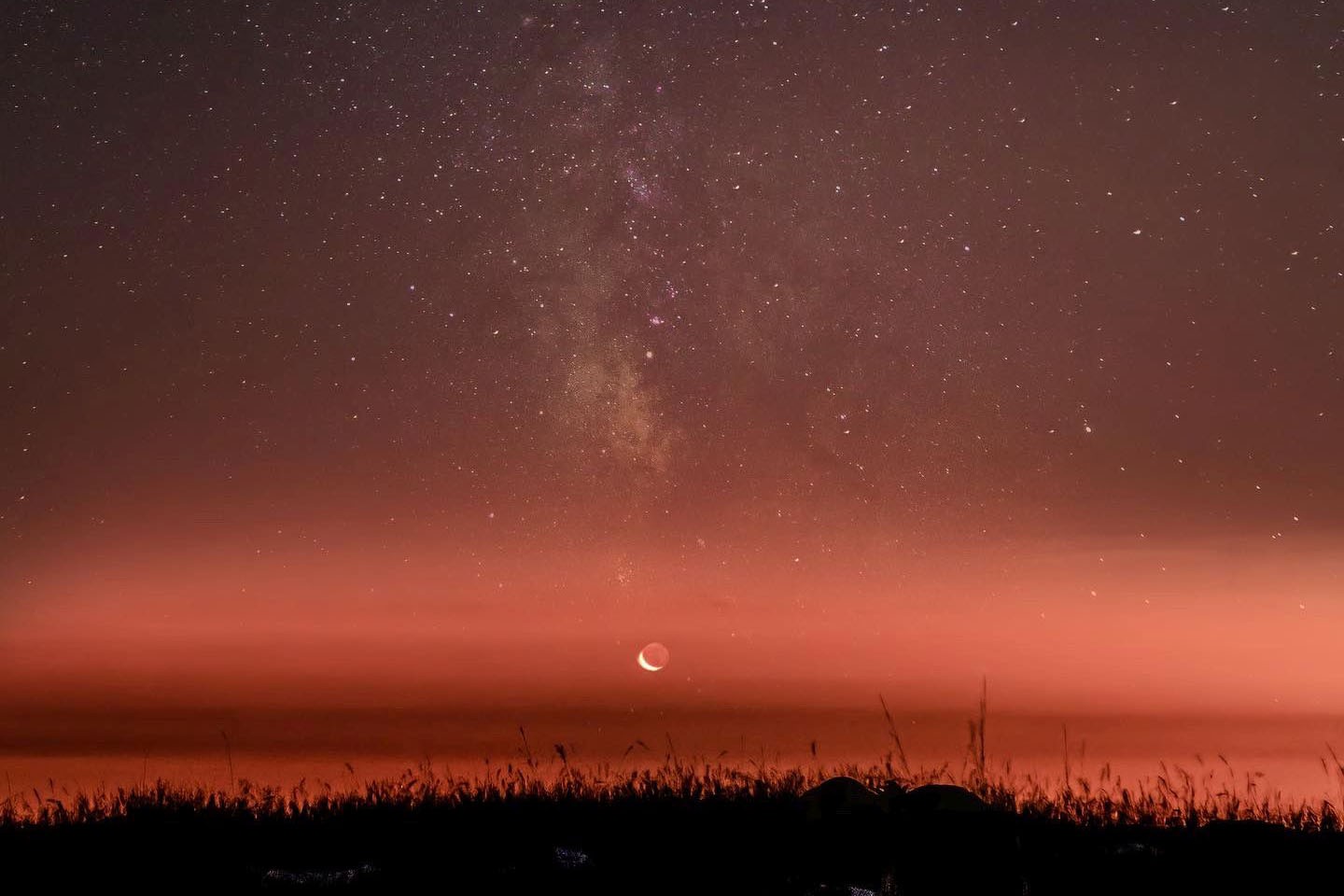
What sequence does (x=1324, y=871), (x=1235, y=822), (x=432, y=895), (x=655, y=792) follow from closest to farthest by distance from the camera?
1. (x=432, y=895)
2. (x=1324, y=871)
3. (x=1235, y=822)
4. (x=655, y=792)

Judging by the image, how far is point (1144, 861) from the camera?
6.54 m

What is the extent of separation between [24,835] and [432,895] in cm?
359

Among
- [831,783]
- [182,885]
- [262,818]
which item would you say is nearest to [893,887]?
[831,783]

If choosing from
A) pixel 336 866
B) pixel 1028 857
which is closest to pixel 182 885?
pixel 336 866

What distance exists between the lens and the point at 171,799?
29.4ft

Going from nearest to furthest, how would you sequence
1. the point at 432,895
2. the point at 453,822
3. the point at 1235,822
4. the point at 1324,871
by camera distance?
the point at 432,895, the point at 1324,871, the point at 1235,822, the point at 453,822

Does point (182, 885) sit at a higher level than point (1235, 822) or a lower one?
lower

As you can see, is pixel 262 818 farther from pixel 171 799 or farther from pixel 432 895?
pixel 432 895

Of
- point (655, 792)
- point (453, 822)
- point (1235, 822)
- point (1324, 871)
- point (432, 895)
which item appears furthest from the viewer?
point (655, 792)

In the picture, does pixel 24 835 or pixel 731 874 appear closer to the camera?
pixel 731 874

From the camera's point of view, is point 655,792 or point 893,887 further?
point 655,792

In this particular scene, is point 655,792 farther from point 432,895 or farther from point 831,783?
point 432,895

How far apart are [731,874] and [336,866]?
6.88 feet

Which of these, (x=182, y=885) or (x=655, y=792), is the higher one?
(x=655, y=792)
